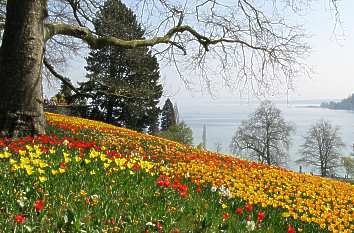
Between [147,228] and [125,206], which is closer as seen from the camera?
[147,228]

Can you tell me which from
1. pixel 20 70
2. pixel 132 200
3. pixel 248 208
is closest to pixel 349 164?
pixel 20 70

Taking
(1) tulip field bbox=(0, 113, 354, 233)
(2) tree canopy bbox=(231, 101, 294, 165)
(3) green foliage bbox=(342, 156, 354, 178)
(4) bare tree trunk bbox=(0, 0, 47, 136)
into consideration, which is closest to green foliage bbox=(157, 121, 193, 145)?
(2) tree canopy bbox=(231, 101, 294, 165)

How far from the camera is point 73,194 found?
504 centimetres

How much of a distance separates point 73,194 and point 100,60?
3863 centimetres

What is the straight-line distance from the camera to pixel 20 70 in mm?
10055

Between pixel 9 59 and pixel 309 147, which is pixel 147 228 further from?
pixel 309 147

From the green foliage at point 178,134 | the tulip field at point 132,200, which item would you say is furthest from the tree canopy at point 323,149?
the tulip field at point 132,200

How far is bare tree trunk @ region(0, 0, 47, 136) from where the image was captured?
33.0ft

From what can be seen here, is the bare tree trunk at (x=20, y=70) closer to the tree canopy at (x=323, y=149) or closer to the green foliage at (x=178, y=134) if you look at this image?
the green foliage at (x=178, y=134)

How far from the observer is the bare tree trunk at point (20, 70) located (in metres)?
10.0

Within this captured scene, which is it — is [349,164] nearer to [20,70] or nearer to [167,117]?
[167,117]

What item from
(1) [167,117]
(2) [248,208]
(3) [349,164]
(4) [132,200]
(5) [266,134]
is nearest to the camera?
(4) [132,200]

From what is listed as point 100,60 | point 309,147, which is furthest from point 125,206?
point 309,147

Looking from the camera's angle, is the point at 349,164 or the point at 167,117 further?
the point at 167,117
